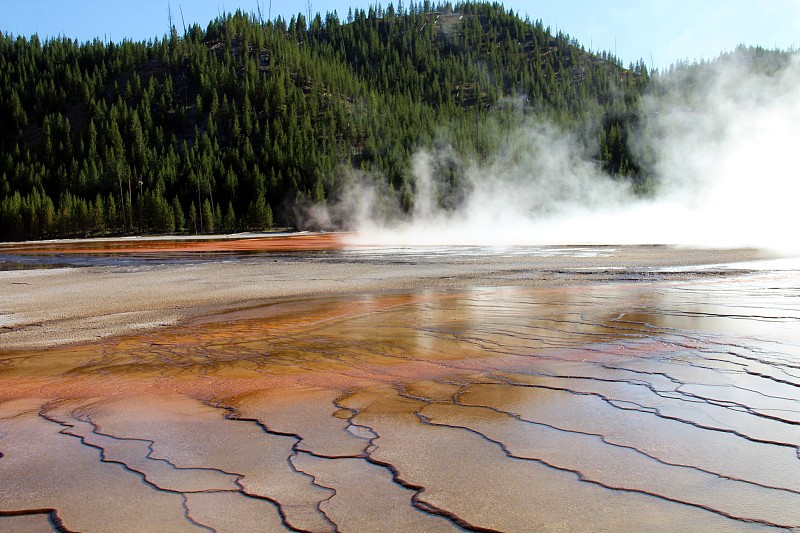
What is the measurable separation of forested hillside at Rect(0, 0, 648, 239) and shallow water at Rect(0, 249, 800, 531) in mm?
82595

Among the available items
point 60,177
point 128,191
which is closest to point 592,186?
point 128,191

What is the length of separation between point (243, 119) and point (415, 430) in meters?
124

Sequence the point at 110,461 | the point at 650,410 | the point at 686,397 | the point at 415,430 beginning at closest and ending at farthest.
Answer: the point at 110,461 → the point at 415,430 → the point at 650,410 → the point at 686,397

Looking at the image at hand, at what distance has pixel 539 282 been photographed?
622 inches

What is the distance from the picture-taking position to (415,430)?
457 centimetres

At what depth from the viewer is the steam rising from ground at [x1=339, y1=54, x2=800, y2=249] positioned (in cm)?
4712

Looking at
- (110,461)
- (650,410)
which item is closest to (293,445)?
(110,461)

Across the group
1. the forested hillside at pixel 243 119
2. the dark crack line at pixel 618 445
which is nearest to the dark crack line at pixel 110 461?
the dark crack line at pixel 618 445

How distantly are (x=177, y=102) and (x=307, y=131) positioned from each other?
37.5 meters

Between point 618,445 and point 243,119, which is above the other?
point 243,119

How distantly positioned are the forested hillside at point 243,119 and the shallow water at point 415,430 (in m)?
82.6

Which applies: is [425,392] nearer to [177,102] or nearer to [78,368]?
[78,368]

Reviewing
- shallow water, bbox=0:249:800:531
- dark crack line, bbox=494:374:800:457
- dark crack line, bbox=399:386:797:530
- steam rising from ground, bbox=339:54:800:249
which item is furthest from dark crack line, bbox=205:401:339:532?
steam rising from ground, bbox=339:54:800:249

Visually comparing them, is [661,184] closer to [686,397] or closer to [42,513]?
[686,397]
